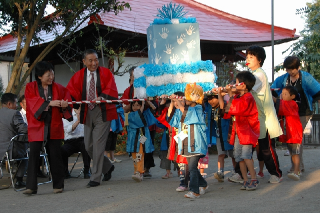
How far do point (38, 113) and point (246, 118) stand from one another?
9.60 feet

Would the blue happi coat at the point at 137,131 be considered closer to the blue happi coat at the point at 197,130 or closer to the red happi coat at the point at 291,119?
the blue happi coat at the point at 197,130

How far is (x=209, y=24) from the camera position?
15.5m

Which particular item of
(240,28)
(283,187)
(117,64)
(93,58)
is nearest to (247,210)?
(283,187)

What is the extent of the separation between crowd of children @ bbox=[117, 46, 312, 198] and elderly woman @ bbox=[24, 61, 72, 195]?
1.24 meters

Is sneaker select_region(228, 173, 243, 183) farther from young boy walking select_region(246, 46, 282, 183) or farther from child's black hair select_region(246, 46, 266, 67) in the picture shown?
child's black hair select_region(246, 46, 266, 67)

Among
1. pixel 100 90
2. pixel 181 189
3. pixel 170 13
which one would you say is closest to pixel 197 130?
pixel 181 189

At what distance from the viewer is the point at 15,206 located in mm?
4965

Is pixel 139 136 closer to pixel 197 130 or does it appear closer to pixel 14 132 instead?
pixel 197 130

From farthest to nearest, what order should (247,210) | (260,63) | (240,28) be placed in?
(240,28) → (260,63) → (247,210)

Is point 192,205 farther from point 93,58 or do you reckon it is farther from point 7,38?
point 7,38

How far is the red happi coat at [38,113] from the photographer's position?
5570mm

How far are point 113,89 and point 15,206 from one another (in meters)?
2.28

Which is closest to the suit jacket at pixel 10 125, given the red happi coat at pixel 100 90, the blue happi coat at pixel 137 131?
the red happi coat at pixel 100 90

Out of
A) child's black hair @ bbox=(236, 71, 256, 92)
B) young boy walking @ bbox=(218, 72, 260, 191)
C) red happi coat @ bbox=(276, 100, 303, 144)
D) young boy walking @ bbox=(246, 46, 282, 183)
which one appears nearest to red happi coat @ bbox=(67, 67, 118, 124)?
young boy walking @ bbox=(218, 72, 260, 191)
